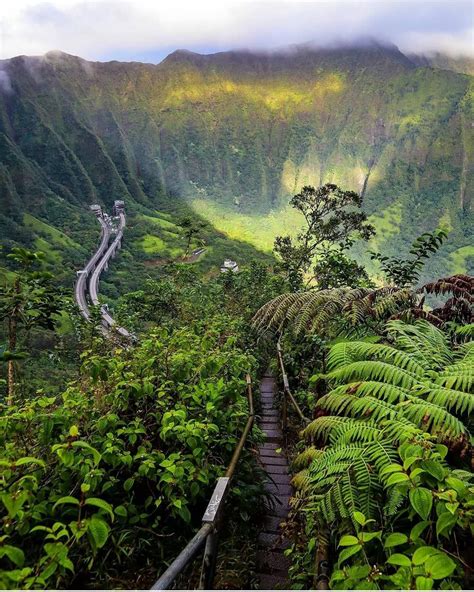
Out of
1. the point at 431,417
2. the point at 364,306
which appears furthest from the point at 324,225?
the point at 431,417

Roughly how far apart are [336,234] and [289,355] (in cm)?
1304

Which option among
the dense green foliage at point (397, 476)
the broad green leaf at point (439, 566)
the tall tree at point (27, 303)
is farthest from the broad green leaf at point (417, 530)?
the tall tree at point (27, 303)

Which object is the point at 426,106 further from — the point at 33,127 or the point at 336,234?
the point at 336,234

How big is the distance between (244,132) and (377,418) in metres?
146

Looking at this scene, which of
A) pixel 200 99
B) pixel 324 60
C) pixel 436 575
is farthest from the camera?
pixel 324 60

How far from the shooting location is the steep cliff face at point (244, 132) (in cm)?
10400

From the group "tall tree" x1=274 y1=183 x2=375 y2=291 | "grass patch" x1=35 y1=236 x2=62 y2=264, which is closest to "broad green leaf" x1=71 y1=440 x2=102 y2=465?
"tall tree" x1=274 y1=183 x2=375 y2=291

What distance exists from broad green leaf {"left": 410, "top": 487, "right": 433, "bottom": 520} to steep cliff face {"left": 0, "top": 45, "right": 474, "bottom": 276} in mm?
89280

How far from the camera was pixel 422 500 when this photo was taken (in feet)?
4.88

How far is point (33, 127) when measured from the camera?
110 m

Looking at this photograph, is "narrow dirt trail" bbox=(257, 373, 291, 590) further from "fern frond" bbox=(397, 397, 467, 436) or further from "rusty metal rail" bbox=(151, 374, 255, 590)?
"fern frond" bbox=(397, 397, 467, 436)

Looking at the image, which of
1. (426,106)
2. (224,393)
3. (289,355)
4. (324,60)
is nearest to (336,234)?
(289,355)

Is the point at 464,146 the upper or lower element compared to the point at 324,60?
lower

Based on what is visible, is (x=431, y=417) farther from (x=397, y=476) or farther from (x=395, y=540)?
(x=395, y=540)
